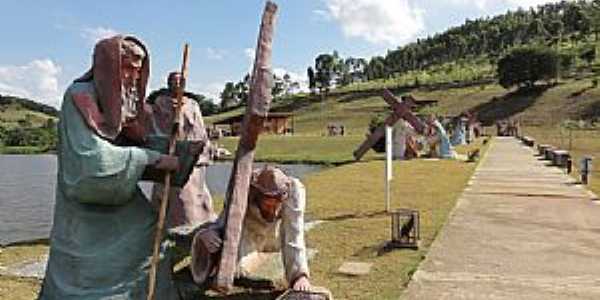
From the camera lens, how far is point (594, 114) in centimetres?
6184

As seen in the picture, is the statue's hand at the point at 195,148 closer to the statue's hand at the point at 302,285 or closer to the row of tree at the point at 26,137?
the statue's hand at the point at 302,285

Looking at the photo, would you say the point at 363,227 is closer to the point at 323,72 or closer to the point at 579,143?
the point at 579,143

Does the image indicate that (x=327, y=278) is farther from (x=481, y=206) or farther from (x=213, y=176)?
(x=213, y=176)

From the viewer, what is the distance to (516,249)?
350 inches

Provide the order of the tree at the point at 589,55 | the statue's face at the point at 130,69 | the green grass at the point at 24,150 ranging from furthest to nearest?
the tree at the point at 589,55
the green grass at the point at 24,150
the statue's face at the point at 130,69

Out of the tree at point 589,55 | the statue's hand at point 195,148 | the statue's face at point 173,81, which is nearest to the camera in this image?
the statue's hand at point 195,148

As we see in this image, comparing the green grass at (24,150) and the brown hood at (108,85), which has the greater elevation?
the brown hood at (108,85)

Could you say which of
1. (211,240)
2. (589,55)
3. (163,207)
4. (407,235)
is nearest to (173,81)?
(211,240)

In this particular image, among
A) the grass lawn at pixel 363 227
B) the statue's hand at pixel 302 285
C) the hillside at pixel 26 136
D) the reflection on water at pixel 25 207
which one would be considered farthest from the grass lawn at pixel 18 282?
the hillside at pixel 26 136

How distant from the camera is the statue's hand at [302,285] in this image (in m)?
4.20

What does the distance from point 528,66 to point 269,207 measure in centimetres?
7644

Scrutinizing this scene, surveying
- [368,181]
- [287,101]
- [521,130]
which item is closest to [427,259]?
[368,181]

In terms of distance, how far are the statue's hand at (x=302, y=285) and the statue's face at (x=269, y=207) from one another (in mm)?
607

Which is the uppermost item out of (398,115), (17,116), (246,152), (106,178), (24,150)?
(17,116)
